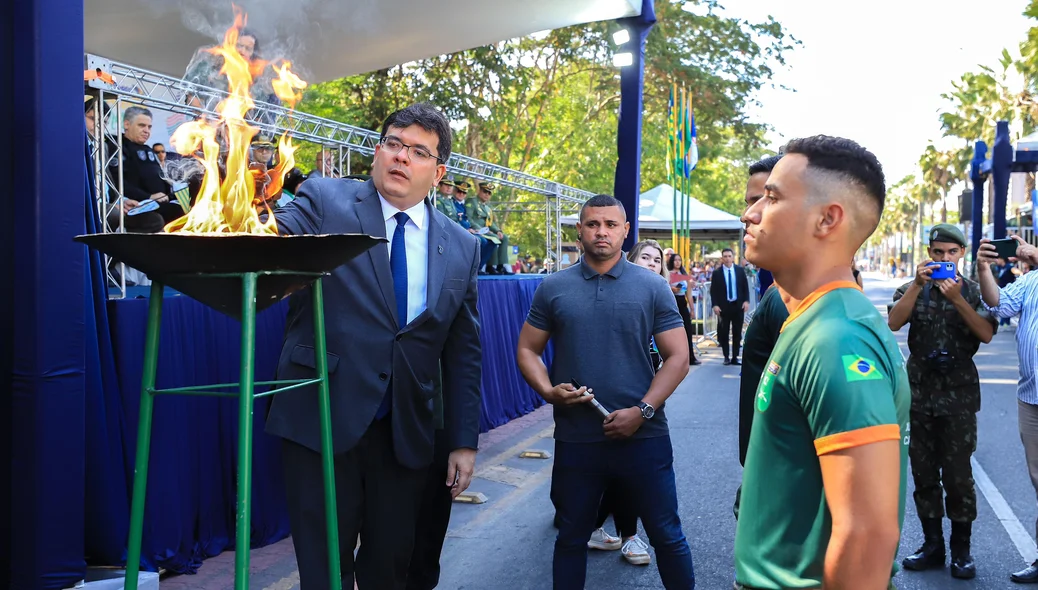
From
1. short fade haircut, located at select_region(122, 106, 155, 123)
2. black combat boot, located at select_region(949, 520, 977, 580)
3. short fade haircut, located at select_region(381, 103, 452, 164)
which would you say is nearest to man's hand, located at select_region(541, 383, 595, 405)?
short fade haircut, located at select_region(381, 103, 452, 164)

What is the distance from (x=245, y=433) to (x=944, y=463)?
407 centimetres

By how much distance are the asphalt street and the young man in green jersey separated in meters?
3.17

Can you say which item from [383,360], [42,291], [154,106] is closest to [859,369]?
[383,360]

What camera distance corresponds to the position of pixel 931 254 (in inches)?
197

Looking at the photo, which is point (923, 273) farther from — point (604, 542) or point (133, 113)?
point (133, 113)

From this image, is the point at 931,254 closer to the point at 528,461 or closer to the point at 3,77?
the point at 528,461

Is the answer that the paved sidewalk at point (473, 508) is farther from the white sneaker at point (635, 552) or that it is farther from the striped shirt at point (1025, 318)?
the striped shirt at point (1025, 318)

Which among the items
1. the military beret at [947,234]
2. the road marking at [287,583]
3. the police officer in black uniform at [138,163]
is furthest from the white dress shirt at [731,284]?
the road marking at [287,583]

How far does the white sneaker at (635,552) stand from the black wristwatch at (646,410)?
5.02ft

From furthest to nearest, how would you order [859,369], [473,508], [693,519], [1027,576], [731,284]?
[731,284] → [473,508] → [693,519] → [1027,576] → [859,369]

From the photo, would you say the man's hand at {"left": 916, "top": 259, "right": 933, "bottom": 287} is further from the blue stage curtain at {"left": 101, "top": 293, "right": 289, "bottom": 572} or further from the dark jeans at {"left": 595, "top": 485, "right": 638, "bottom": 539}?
the blue stage curtain at {"left": 101, "top": 293, "right": 289, "bottom": 572}

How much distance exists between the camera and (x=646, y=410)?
3.79 metres

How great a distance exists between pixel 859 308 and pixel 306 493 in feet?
6.46

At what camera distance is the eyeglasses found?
10.1ft
